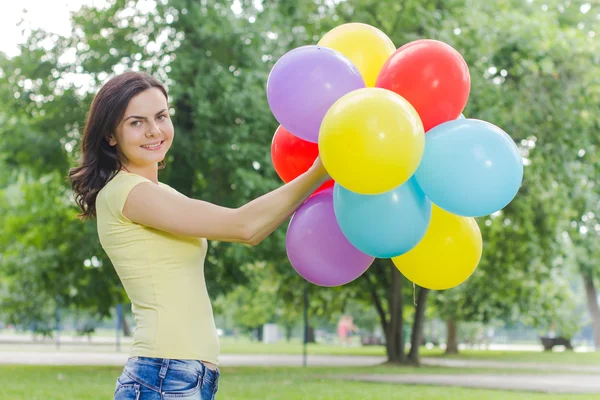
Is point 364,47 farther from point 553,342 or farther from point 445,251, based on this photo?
point 553,342

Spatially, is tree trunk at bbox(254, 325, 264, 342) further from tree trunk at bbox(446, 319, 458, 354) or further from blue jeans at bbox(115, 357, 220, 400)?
blue jeans at bbox(115, 357, 220, 400)

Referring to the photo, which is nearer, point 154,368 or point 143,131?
point 154,368

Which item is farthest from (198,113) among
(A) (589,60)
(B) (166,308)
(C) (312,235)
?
(B) (166,308)

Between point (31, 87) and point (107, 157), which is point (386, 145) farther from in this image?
point (31, 87)

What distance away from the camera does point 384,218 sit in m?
2.61

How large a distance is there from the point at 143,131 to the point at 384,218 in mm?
883

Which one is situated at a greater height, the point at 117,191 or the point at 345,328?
the point at 117,191

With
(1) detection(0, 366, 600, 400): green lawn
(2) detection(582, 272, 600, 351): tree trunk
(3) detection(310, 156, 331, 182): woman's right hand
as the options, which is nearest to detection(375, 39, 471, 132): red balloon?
(3) detection(310, 156, 331, 182): woman's right hand

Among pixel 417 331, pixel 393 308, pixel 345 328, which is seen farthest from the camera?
pixel 345 328

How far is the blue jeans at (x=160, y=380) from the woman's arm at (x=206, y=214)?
0.36 meters

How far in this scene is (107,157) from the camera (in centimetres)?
231

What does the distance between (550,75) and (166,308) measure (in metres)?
14.6

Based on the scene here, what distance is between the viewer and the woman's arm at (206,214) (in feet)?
6.89

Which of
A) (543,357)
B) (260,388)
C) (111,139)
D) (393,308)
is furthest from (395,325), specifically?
(111,139)
